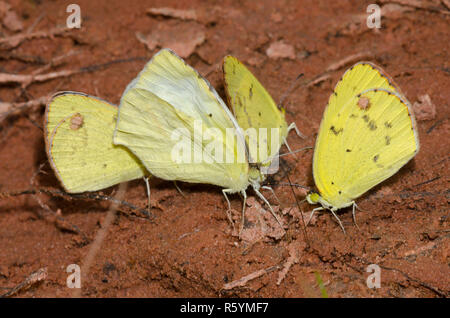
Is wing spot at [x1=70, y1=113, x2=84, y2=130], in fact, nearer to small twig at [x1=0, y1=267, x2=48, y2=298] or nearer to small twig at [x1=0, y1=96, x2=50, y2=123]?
small twig at [x1=0, y1=96, x2=50, y2=123]

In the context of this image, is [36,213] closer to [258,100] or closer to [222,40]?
[258,100]

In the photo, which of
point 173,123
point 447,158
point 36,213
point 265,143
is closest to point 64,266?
point 36,213

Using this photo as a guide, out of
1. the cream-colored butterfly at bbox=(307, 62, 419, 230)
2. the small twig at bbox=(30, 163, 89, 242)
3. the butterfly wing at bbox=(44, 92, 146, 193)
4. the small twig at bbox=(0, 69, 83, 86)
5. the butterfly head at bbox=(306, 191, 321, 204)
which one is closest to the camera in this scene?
the cream-colored butterfly at bbox=(307, 62, 419, 230)

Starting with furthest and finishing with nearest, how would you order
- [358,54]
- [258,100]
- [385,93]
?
[358,54] → [258,100] → [385,93]

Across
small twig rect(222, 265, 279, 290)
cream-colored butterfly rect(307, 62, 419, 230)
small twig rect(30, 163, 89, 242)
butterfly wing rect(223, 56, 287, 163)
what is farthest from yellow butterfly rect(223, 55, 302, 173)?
small twig rect(30, 163, 89, 242)

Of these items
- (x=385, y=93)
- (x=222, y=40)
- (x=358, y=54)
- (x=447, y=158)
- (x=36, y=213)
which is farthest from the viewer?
(x=222, y=40)

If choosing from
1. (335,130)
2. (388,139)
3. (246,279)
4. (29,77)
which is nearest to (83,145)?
(29,77)
